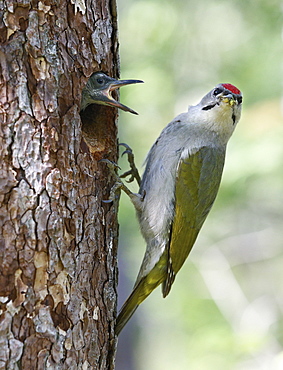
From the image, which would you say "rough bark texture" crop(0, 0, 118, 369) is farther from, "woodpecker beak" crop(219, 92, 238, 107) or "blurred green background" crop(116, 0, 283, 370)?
"blurred green background" crop(116, 0, 283, 370)

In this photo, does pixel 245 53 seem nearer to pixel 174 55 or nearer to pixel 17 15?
pixel 174 55

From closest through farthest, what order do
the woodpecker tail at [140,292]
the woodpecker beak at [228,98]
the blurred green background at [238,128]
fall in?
the woodpecker tail at [140,292]
the woodpecker beak at [228,98]
the blurred green background at [238,128]

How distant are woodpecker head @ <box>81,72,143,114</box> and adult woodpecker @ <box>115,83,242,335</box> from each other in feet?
2.44

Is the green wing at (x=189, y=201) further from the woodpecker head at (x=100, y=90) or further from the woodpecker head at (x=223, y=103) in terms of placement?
the woodpecker head at (x=100, y=90)

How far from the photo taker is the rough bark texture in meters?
1.83

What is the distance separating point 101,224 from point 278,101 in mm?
4027

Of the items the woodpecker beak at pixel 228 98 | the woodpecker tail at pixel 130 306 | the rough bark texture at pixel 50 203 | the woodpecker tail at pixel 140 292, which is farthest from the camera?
the woodpecker beak at pixel 228 98

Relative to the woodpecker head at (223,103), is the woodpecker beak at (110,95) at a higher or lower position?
lower

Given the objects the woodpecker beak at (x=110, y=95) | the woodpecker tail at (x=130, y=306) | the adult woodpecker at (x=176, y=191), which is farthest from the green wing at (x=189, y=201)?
the woodpecker beak at (x=110, y=95)

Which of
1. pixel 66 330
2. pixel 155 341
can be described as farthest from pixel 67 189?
pixel 155 341

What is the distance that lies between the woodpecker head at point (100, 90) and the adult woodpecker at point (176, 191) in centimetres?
74

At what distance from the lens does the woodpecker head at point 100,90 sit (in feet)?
7.65

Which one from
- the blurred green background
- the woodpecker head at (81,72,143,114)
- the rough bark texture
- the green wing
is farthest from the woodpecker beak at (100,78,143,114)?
the blurred green background

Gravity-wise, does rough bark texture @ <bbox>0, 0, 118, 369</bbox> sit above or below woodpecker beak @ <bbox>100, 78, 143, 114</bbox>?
below
